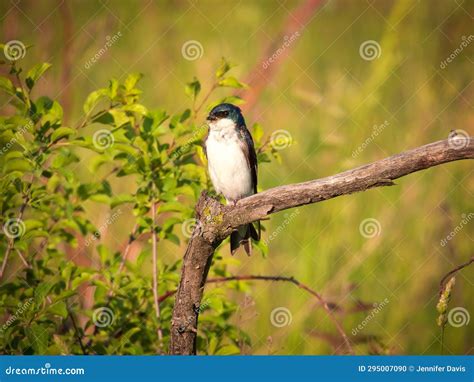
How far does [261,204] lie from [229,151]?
137 centimetres

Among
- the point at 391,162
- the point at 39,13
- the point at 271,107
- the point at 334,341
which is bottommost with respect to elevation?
the point at 334,341

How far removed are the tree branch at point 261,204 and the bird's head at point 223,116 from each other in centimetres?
102

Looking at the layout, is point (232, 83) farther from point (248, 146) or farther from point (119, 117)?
point (119, 117)

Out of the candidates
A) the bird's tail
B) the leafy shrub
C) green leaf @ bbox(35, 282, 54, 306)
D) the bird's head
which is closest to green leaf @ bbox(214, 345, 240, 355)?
the leafy shrub

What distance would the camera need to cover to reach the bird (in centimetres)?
526

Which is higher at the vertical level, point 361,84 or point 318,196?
point 361,84

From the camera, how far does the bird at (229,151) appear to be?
17.3 ft

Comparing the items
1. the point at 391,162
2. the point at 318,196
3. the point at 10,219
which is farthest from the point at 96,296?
the point at 391,162

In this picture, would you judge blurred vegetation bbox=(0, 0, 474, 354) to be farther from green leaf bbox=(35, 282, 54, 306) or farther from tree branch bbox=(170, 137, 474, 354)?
tree branch bbox=(170, 137, 474, 354)

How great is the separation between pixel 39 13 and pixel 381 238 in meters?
4.23

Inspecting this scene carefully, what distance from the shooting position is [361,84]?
7461 millimetres

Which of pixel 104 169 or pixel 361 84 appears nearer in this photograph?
pixel 104 169

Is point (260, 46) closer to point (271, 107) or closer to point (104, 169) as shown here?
point (271, 107)

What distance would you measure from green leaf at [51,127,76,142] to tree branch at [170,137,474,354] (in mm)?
938
